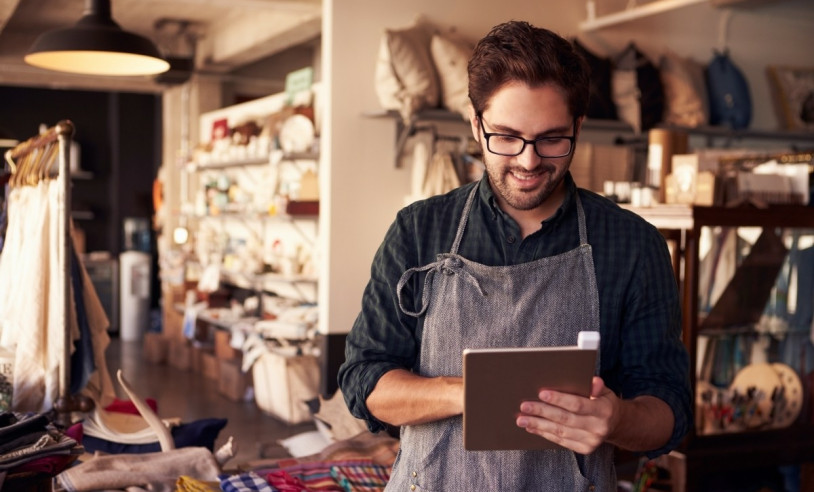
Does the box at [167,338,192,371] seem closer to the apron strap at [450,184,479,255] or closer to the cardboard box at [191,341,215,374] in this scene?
the cardboard box at [191,341,215,374]

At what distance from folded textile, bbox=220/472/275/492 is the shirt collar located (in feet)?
4.64

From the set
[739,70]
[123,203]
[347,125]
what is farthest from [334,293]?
[123,203]

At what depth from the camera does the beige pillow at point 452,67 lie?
5.55 metres

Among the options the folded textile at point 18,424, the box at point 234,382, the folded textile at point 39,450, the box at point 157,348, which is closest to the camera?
the folded textile at point 39,450

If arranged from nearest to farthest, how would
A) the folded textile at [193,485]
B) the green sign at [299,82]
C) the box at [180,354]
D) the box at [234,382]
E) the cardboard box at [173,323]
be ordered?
the folded textile at [193,485] < the green sign at [299,82] < the box at [234,382] < the box at [180,354] < the cardboard box at [173,323]

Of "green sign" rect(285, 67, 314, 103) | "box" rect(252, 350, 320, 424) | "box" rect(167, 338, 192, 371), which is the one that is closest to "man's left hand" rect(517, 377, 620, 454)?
"box" rect(252, 350, 320, 424)

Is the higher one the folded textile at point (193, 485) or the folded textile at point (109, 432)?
the folded textile at point (109, 432)

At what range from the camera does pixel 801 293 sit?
417 centimetres

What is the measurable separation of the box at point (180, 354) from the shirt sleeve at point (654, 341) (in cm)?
746

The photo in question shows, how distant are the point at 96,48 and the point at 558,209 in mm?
2973

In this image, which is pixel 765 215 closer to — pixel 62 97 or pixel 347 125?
pixel 347 125

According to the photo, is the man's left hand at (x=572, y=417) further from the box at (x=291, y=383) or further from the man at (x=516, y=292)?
the box at (x=291, y=383)

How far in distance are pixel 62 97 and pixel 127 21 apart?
3639mm

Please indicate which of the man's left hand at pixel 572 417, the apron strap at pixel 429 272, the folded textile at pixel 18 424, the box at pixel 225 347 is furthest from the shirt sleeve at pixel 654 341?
the box at pixel 225 347
